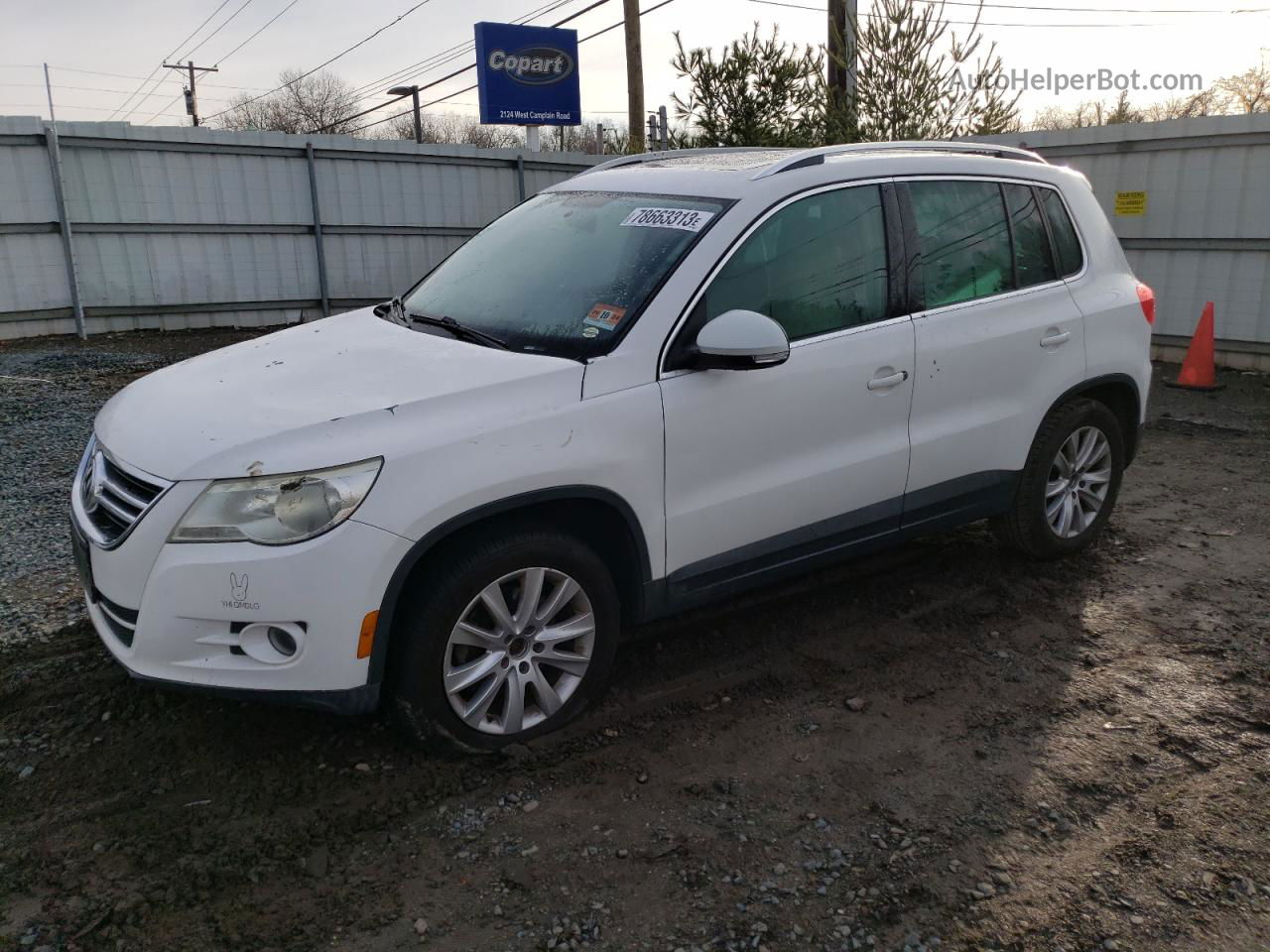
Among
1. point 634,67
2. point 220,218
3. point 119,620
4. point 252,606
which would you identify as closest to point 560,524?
point 252,606

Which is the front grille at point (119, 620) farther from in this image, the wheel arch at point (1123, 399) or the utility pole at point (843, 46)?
the utility pole at point (843, 46)

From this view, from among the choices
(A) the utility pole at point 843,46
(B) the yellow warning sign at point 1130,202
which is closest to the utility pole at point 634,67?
(A) the utility pole at point 843,46

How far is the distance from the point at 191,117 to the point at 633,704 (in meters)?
61.5

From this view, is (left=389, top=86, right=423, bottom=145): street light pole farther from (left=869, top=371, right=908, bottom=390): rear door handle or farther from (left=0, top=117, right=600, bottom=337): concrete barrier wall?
(left=869, top=371, right=908, bottom=390): rear door handle

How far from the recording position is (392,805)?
3.15 metres

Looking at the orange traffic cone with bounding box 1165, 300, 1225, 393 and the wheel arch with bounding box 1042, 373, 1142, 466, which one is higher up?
the wheel arch with bounding box 1042, 373, 1142, 466

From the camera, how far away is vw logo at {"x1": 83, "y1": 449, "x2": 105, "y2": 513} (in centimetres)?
329

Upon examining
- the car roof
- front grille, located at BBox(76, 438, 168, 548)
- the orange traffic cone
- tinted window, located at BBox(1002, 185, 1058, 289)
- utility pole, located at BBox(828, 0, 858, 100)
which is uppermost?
utility pole, located at BBox(828, 0, 858, 100)

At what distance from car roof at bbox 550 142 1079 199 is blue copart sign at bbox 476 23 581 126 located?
15263mm

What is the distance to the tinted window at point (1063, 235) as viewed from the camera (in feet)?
15.4

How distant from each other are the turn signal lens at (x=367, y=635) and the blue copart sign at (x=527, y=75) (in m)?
17.2

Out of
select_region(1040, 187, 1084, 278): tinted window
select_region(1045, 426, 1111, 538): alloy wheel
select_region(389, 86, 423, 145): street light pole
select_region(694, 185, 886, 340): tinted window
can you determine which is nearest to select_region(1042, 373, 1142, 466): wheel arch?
select_region(1045, 426, 1111, 538): alloy wheel

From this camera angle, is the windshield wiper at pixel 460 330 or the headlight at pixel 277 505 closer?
the headlight at pixel 277 505

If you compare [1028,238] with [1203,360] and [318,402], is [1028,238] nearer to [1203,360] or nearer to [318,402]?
[318,402]
